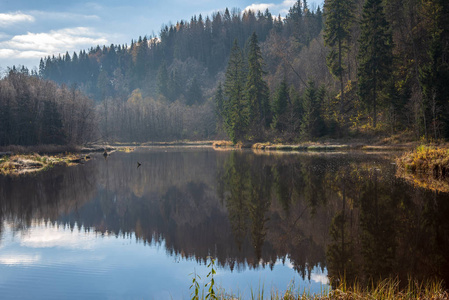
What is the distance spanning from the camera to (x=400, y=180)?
19.0 metres

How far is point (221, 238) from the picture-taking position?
10734mm

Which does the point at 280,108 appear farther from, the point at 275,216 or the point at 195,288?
the point at 195,288

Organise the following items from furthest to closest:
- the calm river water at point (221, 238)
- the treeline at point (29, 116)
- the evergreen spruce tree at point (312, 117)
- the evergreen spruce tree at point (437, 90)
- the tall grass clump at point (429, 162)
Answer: the evergreen spruce tree at point (312, 117)
the treeline at point (29, 116)
the evergreen spruce tree at point (437, 90)
the tall grass clump at point (429, 162)
the calm river water at point (221, 238)

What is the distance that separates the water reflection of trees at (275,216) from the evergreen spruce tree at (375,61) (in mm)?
30533

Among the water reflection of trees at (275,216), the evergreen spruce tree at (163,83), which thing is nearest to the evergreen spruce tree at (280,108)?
the water reflection of trees at (275,216)

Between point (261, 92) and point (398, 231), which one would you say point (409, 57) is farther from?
point (398, 231)

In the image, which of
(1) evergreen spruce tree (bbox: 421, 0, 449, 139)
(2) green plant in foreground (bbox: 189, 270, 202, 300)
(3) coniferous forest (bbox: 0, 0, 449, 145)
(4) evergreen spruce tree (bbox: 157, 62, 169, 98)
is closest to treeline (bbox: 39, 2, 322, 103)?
(4) evergreen spruce tree (bbox: 157, 62, 169, 98)

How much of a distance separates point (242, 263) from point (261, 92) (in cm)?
6407

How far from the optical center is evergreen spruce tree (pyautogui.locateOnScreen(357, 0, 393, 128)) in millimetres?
50750

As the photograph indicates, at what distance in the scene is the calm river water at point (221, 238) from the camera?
300 inches

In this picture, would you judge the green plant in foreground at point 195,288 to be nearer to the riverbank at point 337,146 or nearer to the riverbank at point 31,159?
the riverbank at point 31,159

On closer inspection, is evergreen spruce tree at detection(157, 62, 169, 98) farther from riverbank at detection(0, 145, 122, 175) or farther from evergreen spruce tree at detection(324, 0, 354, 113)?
evergreen spruce tree at detection(324, 0, 354, 113)

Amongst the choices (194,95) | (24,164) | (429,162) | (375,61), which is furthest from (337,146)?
(194,95)

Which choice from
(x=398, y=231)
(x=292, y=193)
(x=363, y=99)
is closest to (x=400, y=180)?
(x=292, y=193)
